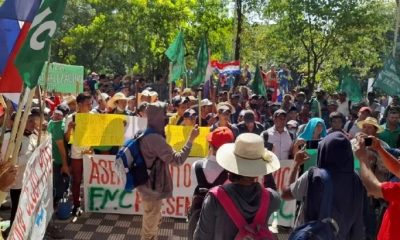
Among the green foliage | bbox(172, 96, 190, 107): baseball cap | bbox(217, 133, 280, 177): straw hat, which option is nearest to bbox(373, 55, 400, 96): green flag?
bbox(172, 96, 190, 107): baseball cap

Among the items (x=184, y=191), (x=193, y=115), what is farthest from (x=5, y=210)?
(x=193, y=115)

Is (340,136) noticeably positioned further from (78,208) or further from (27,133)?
(78,208)

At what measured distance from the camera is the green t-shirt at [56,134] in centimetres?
632

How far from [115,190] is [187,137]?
51.7 inches

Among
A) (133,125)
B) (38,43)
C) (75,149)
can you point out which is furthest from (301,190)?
(75,149)

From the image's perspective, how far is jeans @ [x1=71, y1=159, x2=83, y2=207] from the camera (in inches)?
268

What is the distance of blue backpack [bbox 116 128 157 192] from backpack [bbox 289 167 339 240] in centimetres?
210

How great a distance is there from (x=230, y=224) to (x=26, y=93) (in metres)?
1.72

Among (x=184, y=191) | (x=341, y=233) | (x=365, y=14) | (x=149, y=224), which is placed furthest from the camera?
(x=365, y=14)

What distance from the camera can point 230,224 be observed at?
9.19 feet

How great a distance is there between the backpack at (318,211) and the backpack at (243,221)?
22 cm

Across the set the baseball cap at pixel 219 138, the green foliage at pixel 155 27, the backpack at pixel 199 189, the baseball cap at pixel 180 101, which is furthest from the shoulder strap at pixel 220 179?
the green foliage at pixel 155 27

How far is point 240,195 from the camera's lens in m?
2.85

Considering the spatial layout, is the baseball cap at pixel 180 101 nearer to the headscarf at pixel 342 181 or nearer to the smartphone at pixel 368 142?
the smartphone at pixel 368 142
